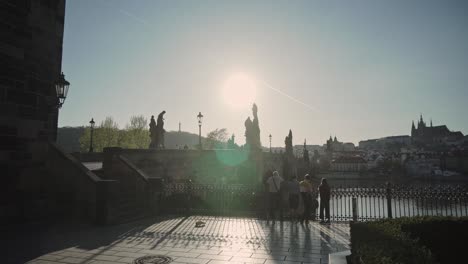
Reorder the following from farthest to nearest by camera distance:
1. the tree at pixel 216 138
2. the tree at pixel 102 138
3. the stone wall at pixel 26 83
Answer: the tree at pixel 216 138 < the tree at pixel 102 138 < the stone wall at pixel 26 83

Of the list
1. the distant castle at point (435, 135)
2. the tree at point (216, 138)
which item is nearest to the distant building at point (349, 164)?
the tree at point (216, 138)

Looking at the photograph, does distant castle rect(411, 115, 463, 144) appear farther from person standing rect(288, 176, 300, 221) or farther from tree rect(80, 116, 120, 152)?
person standing rect(288, 176, 300, 221)

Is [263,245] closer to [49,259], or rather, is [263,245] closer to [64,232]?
[49,259]

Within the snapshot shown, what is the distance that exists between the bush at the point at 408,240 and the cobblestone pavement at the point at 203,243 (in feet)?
5.33

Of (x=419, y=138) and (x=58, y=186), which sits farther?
(x=419, y=138)

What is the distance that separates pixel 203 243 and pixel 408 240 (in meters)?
5.25

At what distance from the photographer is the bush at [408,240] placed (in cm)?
414

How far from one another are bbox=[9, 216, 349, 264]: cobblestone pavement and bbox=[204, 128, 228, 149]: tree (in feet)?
261

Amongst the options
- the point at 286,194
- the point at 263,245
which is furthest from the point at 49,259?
the point at 286,194

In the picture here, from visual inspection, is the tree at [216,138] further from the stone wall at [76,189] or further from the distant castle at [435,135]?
the distant castle at [435,135]

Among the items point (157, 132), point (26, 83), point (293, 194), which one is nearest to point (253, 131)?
point (157, 132)

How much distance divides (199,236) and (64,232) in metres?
4.33

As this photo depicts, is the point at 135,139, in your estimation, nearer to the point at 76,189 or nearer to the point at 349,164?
the point at 76,189

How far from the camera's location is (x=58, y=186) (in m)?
11.4
